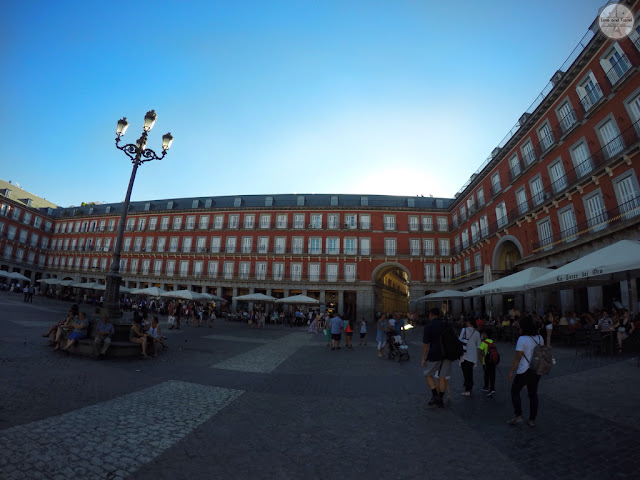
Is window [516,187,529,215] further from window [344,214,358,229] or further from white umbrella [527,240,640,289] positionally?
window [344,214,358,229]

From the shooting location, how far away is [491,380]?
5.75m

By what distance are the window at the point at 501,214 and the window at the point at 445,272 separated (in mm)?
10224

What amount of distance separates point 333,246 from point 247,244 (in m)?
10.3

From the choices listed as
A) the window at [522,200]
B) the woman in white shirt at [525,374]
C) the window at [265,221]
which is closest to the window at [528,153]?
the window at [522,200]

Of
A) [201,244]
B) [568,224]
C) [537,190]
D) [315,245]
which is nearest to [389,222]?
[315,245]

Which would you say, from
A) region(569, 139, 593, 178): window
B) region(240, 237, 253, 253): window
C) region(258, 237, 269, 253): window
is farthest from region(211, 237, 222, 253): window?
region(569, 139, 593, 178): window

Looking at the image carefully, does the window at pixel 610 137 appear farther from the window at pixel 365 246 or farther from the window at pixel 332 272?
the window at pixel 332 272

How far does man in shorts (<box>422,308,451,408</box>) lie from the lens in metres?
5.07

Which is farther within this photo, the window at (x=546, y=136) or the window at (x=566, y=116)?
the window at (x=546, y=136)

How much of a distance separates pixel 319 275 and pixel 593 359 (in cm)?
2758

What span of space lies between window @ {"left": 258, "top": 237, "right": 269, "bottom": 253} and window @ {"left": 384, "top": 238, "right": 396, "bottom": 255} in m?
13.6

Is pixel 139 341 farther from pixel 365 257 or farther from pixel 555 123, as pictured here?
pixel 365 257

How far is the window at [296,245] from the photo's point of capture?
3625 centimetres

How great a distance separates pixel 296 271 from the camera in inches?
1405
